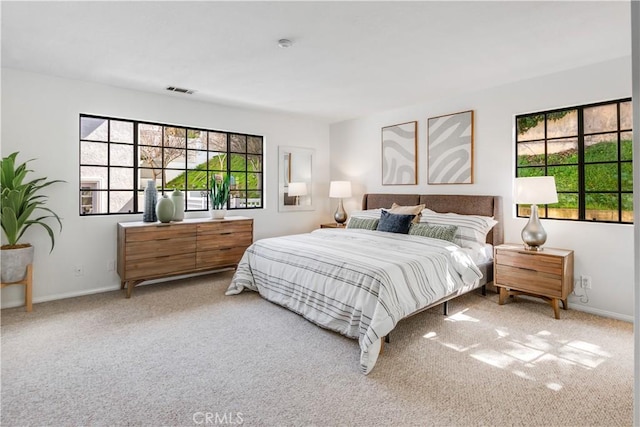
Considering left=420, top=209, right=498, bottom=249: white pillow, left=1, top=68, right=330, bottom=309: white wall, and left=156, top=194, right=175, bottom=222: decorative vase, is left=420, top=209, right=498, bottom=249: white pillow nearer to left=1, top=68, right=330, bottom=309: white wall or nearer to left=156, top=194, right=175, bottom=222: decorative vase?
left=156, top=194, right=175, bottom=222: decorative vase

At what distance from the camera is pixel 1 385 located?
2088mm

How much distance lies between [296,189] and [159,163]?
2.07 m

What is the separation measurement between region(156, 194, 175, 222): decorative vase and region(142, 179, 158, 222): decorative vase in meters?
0.10

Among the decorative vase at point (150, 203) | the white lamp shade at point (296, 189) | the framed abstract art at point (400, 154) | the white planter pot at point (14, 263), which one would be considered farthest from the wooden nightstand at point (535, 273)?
the white planter pot at point (14, 263)

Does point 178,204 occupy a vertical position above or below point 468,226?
above

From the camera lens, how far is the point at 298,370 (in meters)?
2.29

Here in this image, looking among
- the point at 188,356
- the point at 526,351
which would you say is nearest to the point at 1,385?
the point at 188,356

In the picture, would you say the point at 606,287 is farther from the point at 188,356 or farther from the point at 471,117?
the point at 188,356

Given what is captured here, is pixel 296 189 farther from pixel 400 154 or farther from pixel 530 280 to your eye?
pixel 530 280

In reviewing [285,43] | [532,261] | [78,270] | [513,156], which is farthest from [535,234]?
[78,270]

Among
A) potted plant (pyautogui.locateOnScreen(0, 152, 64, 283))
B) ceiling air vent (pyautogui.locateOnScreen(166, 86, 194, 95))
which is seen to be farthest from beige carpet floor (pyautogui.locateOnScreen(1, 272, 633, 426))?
ceiling air vent (pyautogui.locateOnScreen(166, 86, 194, 95))

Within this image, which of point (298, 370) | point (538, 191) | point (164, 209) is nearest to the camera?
point (298, 370)

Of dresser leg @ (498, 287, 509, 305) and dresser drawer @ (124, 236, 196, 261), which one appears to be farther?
dresser drawer @ (124, 236, 196, 261)

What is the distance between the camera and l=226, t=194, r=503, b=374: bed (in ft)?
8.27
